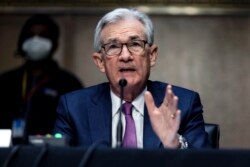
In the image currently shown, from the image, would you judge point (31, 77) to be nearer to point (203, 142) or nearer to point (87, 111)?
point (87, 111)

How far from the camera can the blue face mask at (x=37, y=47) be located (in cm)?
501

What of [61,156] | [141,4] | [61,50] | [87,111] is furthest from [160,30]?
[61,156]

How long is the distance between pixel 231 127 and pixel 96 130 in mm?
2772

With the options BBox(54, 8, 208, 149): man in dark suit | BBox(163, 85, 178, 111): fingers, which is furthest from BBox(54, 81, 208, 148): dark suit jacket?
BBox(163, 85, 178, 111): fingers

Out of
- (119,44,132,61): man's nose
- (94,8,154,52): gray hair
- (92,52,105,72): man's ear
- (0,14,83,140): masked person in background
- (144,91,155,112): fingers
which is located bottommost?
(0,14,83,140): masked person in background

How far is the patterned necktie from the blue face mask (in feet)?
6.65

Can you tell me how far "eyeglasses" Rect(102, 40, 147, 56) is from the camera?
310cm

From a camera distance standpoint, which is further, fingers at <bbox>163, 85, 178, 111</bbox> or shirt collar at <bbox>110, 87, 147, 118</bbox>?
shirt collar at <bbox>110, 87, 147, 118</bbox>

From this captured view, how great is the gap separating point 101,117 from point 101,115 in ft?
0.06

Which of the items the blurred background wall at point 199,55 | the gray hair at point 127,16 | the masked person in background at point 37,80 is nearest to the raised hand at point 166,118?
the gray hair at point 127,16

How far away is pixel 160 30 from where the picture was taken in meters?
5.68

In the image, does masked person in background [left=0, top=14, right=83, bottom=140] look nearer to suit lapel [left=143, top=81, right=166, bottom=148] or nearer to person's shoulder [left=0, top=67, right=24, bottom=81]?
person's shoulder [left=0, top=67, right=24, bottom=81]

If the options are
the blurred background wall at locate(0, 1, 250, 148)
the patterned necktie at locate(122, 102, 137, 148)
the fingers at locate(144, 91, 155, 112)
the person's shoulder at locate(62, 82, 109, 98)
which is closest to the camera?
the fingers at locate(144, 91, 155, 112)

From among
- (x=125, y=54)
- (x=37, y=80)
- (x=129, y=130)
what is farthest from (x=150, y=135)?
(x=37, y=80)
